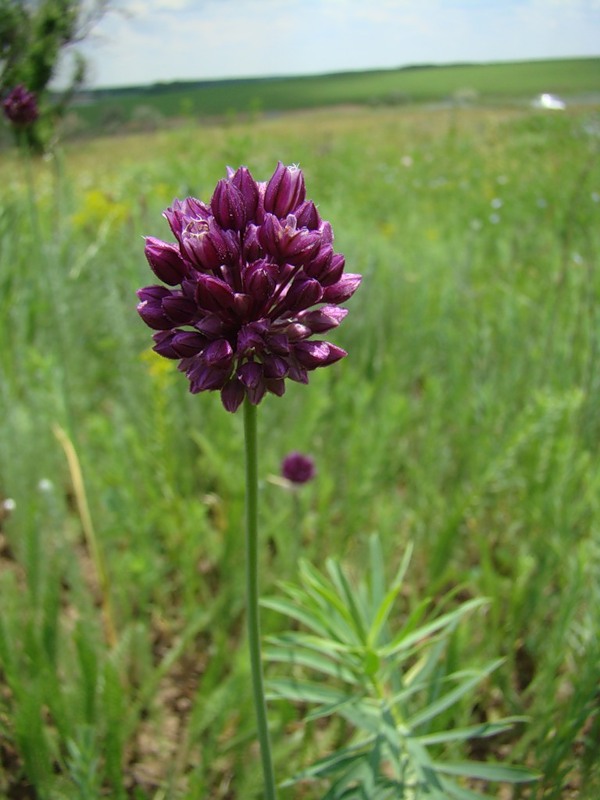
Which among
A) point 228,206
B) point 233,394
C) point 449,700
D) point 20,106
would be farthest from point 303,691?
point 20,106

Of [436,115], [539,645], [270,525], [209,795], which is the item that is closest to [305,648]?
[209,795]

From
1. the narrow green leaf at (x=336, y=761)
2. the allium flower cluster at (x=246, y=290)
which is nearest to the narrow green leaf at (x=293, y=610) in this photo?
the narrow green leaf at (x=336, y=761)

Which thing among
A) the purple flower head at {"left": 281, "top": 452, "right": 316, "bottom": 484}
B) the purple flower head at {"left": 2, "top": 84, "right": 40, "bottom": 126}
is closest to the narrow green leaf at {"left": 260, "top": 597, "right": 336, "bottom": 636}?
the purple flower head at {"left": 281, "top": 452, "right": 316, "bottom": 484}

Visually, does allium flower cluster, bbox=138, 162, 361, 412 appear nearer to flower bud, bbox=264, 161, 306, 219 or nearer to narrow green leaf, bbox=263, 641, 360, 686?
flower bud, bbox=264, 161, 306, 219

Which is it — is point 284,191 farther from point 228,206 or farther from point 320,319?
point 320,319

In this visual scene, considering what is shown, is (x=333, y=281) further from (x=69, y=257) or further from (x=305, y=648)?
(x=69, y=257)
